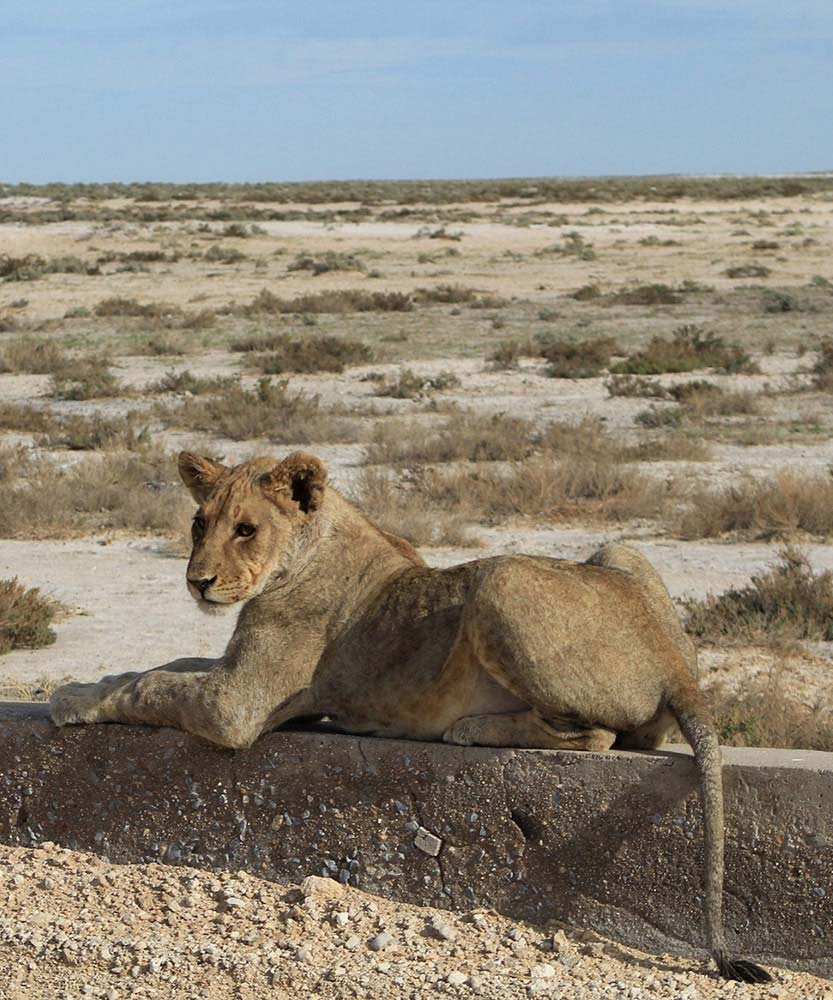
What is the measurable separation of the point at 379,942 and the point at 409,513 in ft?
24.8

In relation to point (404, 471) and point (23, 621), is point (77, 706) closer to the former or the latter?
point (23, 621)

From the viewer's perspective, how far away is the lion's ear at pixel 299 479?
5145mm

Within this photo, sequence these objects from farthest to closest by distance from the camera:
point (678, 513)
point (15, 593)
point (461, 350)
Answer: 1. point (461, 350)
2. point (678, 513)
3. point (15, 593)

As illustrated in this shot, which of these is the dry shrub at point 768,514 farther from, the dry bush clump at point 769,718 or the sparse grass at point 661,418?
the sparse grass at point 661,418

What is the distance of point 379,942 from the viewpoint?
5.01 metres

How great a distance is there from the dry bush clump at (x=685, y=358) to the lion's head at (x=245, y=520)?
54.0 ft

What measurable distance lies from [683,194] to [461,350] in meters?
64.4

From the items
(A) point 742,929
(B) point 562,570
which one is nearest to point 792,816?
(A) point 742,929

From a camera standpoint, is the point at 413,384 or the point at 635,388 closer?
the point at 635,388

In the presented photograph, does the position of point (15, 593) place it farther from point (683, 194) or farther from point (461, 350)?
point (683, 194)

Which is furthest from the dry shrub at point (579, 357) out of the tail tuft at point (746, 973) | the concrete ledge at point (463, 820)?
the tail tuft at point (746, 973)

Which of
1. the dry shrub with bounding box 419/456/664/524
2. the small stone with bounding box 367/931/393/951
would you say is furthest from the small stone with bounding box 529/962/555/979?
the dry shrub with bounding box 419/456/664/524

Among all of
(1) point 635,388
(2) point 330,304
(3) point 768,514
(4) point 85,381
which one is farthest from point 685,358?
(2) point 330,304

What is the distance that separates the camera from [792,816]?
481cm
